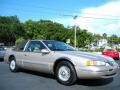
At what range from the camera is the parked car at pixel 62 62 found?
343 inches

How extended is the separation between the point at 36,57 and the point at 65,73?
171 centimetres

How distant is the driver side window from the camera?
1069 centimetres

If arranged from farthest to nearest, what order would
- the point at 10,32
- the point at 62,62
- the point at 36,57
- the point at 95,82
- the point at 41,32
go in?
1. the point at 10,32
2. the point at 41,32
3. the point at 36,57
4. the point at 95,82
5. the point at 62,62

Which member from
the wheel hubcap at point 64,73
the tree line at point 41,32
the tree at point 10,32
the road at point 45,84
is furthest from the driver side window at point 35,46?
the tree at point 10,32

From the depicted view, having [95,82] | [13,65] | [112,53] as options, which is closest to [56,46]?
[95,82]

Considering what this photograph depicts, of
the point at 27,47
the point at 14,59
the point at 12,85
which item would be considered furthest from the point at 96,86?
the point at 14,59

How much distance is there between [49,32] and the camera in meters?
81.5

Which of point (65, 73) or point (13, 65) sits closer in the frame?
point (65, 73)

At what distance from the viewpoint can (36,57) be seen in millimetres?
10531

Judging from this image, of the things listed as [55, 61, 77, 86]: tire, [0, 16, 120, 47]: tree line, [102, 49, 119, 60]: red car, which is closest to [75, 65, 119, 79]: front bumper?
[55, 61, 77, 86]: tire

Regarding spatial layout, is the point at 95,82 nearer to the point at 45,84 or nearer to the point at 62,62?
the point at 62,62

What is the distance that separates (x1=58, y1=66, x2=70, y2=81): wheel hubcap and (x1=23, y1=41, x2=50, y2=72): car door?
2.16 ft

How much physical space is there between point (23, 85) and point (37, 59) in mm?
1700

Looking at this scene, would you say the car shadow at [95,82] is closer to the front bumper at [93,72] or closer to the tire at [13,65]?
the front bumper at [93,72]
